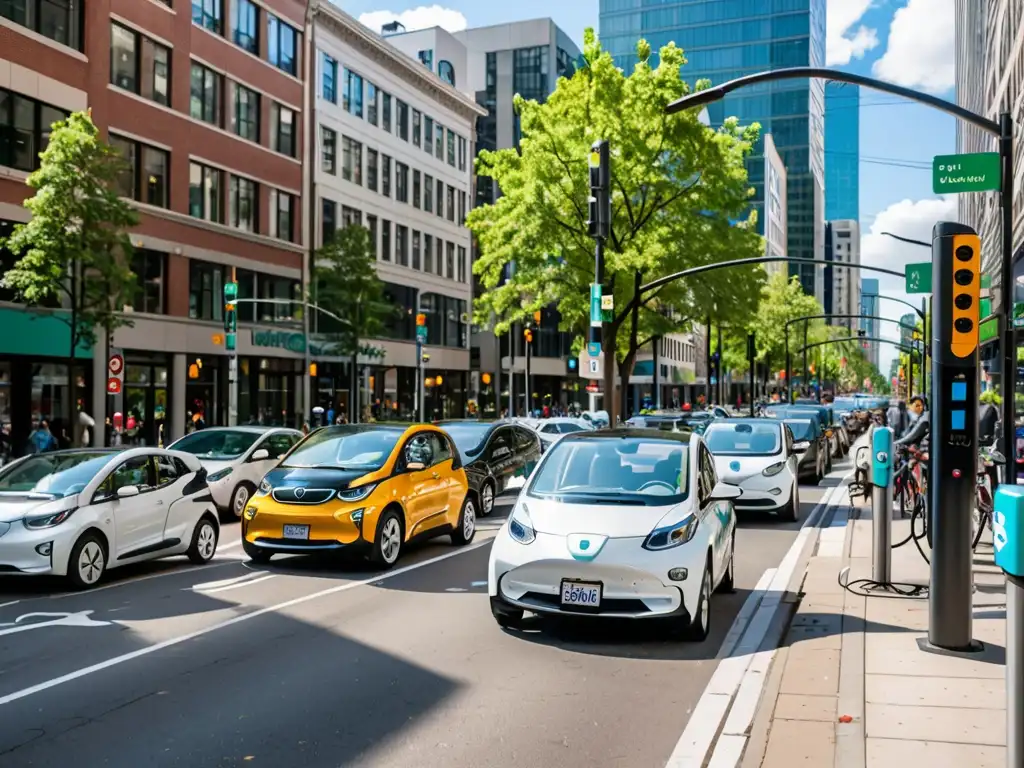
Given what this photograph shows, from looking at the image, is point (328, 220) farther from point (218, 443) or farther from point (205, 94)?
point (218, 443)

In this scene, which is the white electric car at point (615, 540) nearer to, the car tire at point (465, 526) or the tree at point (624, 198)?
the car tire at point (465, 526)

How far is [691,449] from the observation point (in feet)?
32.4

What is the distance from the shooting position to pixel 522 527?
29.2ft

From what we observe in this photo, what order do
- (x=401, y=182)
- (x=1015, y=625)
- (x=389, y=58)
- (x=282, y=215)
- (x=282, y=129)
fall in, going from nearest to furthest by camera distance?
1. (x=1015, y=625)
2. (x=282, y=129)
3. (x=282, y=215)
4. (x=389, y=58)
5. (x=401, y=182)

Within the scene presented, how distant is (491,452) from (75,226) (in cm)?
1423

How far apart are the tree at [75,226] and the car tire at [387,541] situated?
1693cm

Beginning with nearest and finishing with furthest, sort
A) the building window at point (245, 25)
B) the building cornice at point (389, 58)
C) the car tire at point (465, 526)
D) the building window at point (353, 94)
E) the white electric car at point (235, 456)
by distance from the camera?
1. the car tire at point (465, 526)
2. the white electric car at point (235, 456)
3. the building window at point (245, 25)
4. the building cornice at point (389, 58)
5. the building window at point (353, 94)

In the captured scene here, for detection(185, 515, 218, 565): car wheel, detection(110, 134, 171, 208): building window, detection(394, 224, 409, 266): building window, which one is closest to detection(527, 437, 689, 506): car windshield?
detection(185, 515, 218, 565): car wheel

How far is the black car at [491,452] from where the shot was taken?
18.9 m

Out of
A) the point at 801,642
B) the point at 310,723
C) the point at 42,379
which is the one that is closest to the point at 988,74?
the point at 42,379

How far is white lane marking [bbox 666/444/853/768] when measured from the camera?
602 centimetres

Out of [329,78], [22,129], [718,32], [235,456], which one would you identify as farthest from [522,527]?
[718,32]

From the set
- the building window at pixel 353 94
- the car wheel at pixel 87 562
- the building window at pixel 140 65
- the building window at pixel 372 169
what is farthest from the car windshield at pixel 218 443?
the building window at pixel 372 169

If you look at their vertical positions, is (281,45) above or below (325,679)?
above
